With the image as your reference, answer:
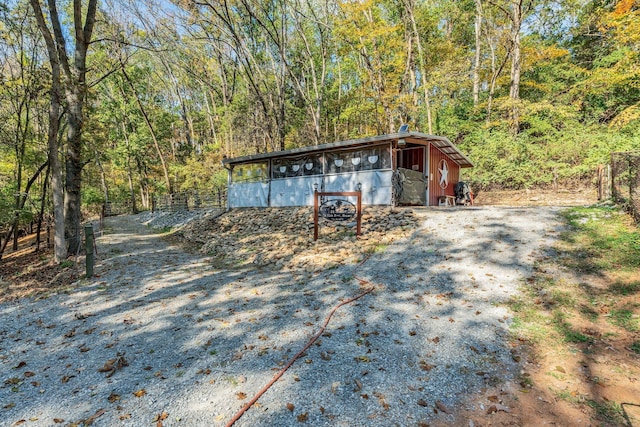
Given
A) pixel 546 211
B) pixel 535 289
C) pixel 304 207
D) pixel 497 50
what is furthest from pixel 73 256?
pixel 497 50

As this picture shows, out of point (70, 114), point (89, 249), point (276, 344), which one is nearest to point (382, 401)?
point (276, 344)

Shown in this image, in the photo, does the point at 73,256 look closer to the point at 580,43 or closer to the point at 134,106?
the point at 134,106

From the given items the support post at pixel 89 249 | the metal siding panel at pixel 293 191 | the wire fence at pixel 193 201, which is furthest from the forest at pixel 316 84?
the metal siding panel at pixel 293 191

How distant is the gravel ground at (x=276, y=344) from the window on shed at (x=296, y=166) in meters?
6.95

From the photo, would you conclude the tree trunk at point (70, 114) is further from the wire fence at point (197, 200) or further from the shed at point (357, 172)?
the wire fence at point (197, 200)

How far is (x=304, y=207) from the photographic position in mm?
13070

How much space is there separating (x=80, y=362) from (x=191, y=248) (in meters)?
8.25

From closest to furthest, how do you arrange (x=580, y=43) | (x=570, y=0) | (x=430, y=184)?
(x=430, y=184), (x=570, y=0), (x=580, y=43)

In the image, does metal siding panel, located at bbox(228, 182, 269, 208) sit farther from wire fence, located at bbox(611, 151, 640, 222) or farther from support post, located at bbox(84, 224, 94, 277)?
wire fence, located at bbox(611, 151, 640, 222)

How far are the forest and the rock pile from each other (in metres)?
4.75

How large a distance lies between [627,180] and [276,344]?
8.71m

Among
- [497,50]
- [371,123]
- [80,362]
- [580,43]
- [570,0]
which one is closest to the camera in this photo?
[80,362]

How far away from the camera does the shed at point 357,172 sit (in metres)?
11.2

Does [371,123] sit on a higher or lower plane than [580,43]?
lower
